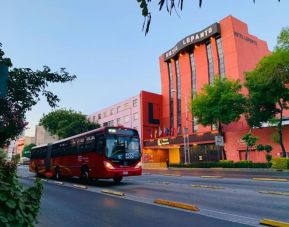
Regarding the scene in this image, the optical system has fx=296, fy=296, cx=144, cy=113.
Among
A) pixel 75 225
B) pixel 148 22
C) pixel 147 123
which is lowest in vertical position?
pixel 75 225

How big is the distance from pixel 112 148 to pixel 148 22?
48.7ft

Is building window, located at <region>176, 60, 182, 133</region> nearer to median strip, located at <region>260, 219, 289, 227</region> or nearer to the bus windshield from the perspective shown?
the bus windshield

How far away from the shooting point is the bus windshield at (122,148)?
656 inches

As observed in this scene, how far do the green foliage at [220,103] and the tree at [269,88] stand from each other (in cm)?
173

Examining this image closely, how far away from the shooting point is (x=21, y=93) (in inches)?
354

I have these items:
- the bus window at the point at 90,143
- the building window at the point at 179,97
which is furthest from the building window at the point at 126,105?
the bus window at the point at 90,143

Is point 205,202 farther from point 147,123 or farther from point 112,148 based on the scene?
point 147,123

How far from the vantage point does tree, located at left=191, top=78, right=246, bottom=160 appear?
38625 mm

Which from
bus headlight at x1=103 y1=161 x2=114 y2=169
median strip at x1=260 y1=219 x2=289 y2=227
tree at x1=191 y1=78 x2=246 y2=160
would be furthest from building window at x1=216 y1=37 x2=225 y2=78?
median strip at x1=260 y1=219 x2=289 y2=227

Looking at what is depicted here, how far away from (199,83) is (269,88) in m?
20.9

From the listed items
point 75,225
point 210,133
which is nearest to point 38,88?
point 75,225

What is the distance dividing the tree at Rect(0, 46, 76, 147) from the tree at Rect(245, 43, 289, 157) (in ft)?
93.2

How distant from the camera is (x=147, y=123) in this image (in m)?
60.9

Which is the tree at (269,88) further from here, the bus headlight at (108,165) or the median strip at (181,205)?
the median strip at (181,205)
